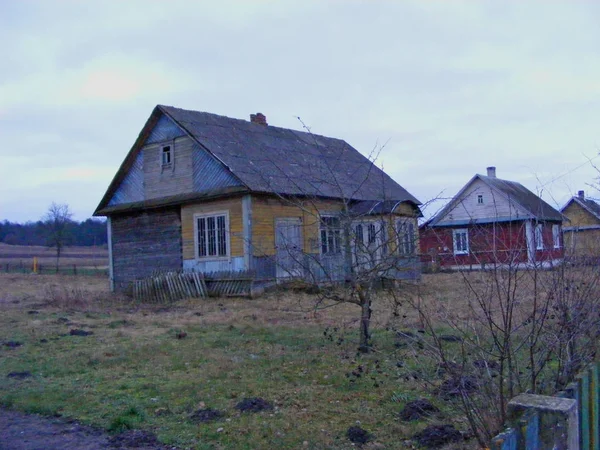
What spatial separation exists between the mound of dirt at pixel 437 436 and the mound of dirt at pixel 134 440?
224 centimetres

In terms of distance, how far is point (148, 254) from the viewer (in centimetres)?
2389

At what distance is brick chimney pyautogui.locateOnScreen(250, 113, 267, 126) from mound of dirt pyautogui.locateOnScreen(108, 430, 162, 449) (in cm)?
2082

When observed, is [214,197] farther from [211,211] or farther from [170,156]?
[170,156]

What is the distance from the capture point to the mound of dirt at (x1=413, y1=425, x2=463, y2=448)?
536 centimetres

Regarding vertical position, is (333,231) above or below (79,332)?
above

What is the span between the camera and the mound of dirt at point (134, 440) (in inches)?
228

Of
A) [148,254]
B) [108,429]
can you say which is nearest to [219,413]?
[108,429]

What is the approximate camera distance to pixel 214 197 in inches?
827

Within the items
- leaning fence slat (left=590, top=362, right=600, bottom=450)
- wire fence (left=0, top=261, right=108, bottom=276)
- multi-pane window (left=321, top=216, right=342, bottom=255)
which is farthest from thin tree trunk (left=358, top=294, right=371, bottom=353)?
wire fence (left=0, top=261, right=108, bottom=276)

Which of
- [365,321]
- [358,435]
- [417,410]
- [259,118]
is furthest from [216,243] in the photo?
[358,435]

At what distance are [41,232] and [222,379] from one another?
66957 millimetres

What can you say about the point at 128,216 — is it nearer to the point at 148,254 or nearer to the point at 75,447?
the point at 148,254

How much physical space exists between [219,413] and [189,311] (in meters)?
11.1

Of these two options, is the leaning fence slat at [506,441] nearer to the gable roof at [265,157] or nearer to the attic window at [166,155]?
the gable roof at [265,157]
